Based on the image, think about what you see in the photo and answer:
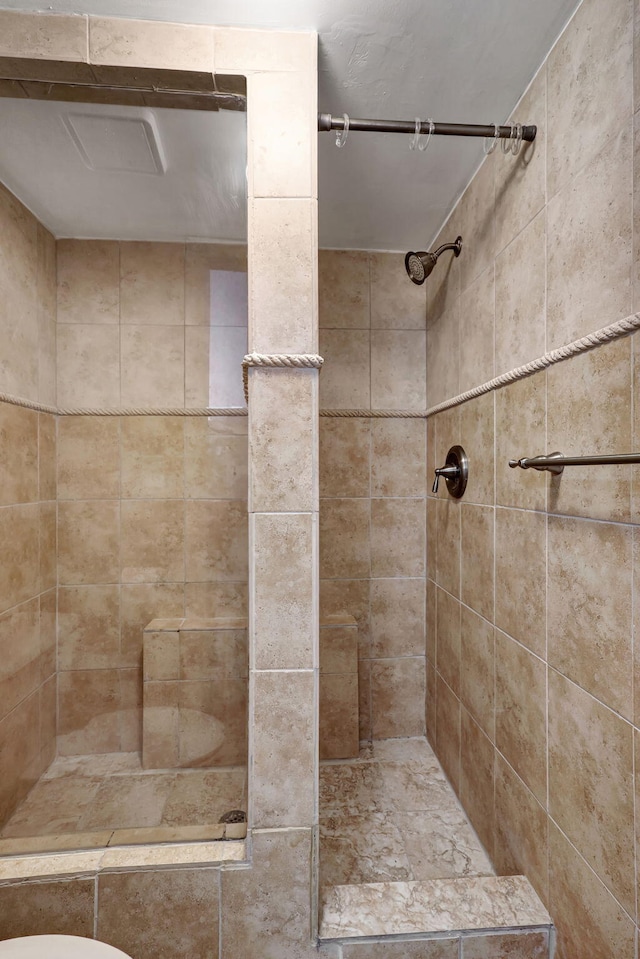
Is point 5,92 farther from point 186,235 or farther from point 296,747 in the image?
point 296,747

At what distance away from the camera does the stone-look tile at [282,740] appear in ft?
3.46

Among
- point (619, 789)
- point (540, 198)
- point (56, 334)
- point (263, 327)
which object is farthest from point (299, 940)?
point (540, 198)

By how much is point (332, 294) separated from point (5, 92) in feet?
3.96

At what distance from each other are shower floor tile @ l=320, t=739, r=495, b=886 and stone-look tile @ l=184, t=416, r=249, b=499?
112 cm

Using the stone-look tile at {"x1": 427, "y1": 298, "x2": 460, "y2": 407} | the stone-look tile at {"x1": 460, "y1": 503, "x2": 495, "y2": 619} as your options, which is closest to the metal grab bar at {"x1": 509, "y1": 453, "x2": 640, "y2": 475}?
the stone-look tile at {"x1": 460, "y1": 503, "x2": 495, "y2": 619}

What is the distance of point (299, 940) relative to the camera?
104cm

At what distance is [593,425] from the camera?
0.98 m

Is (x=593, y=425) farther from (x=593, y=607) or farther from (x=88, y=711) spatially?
(x=88, y=711)

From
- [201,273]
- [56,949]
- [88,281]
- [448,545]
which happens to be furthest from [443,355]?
[56,949]

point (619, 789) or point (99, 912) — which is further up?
point (619, 789)

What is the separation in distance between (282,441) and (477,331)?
0.86m

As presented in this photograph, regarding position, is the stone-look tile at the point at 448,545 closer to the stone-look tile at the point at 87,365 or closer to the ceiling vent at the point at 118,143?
the stone-look tile at the point at 87,365

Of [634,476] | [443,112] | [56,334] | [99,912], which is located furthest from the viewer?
[443,112]

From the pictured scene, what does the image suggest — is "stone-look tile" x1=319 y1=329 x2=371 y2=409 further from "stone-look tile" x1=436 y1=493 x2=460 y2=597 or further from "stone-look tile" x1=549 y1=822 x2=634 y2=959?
"stone-look tile" x1=549 y1=822 x2=634 y2=959
